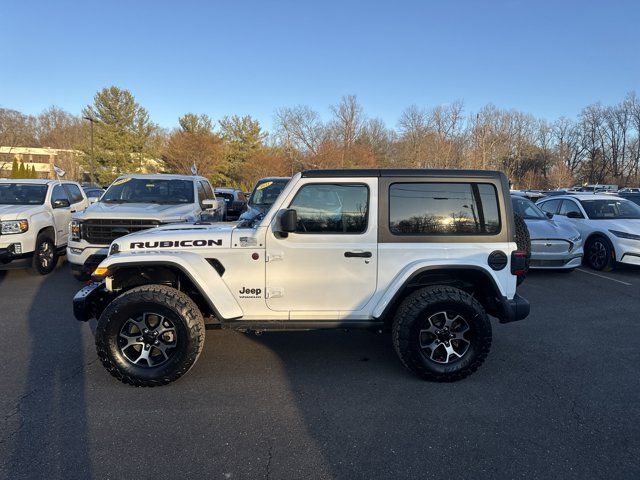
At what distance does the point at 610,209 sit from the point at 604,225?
0.96 meters

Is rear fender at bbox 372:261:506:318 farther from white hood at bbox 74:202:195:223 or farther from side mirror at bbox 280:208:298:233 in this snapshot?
white hood at bbox 74:202:195:223

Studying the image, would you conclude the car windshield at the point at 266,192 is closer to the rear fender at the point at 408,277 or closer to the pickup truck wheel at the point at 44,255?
the pickup truck wheel at the point at 44,255

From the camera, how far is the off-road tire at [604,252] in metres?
8.96

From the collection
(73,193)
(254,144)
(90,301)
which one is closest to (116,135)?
(254,144)

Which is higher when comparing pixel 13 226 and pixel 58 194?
pixel 58 194

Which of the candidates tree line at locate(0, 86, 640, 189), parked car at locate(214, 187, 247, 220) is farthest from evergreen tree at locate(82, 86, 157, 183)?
parked car at locate(214, 187, 247, 220)

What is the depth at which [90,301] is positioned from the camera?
3939mm

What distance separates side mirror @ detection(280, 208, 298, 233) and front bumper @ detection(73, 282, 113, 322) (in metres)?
1.89

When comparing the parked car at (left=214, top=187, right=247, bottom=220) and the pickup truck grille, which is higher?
the parked car at (left=214, top=187, right=247, bottom=220)

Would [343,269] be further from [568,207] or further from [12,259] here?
[568,207]

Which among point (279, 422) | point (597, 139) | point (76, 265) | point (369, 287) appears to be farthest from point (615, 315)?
point (597, 139)

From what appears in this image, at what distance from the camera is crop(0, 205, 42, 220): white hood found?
7420 mm

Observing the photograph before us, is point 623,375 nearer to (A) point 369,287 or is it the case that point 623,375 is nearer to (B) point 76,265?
(A) point 369,287

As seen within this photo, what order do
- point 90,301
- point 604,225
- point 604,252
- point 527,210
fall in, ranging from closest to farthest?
point 90,301, point 604,252, point 604,225, point 527,210
